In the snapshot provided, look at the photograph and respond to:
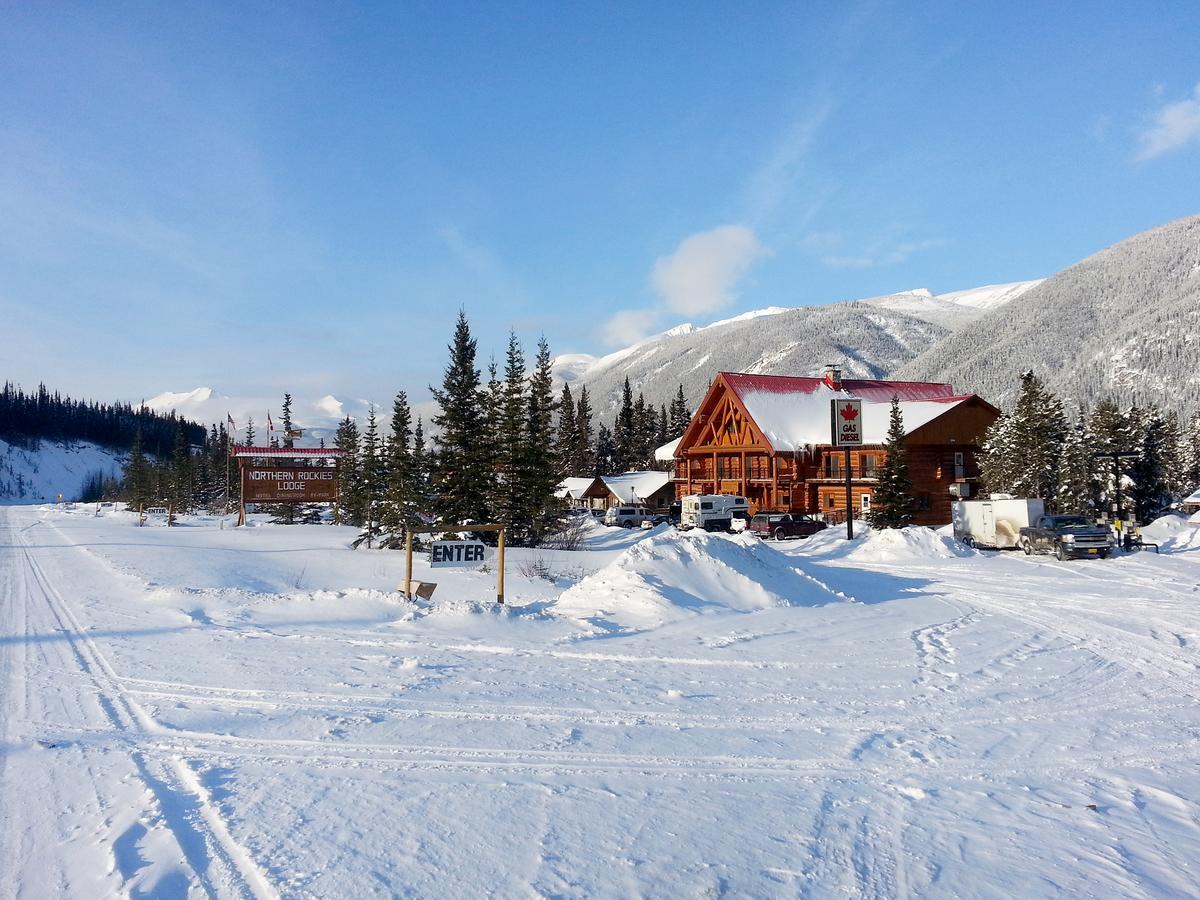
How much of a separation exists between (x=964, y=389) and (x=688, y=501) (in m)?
142

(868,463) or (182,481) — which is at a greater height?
(868,463)

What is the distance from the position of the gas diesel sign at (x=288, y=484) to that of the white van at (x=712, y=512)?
784 inches

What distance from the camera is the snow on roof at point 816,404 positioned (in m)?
50.3

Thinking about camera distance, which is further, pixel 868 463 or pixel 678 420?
pixel 678 420

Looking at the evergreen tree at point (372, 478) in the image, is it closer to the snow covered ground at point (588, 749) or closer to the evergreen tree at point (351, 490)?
the evergreen tree at point (351, 490)

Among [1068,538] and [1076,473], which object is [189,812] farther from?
[1076,473]

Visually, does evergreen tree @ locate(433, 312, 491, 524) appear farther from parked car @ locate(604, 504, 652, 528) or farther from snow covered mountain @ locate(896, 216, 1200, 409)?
snow covered mountain @ locate(896, 216, 1200, 409)

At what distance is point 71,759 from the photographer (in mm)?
5734

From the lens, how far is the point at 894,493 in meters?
38.7

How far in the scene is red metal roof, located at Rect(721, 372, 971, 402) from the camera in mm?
55438

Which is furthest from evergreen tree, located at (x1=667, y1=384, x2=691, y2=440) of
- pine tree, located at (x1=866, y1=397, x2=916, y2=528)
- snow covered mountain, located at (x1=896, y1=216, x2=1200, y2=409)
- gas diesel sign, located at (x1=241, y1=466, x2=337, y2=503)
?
snow covered mountain, located at (x1=896, y1=216, x2=1200, y2=409)

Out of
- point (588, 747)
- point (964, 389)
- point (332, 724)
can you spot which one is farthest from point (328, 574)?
point (964, 389)

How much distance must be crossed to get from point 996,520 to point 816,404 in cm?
2570

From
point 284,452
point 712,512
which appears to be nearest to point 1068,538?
point 712,512
